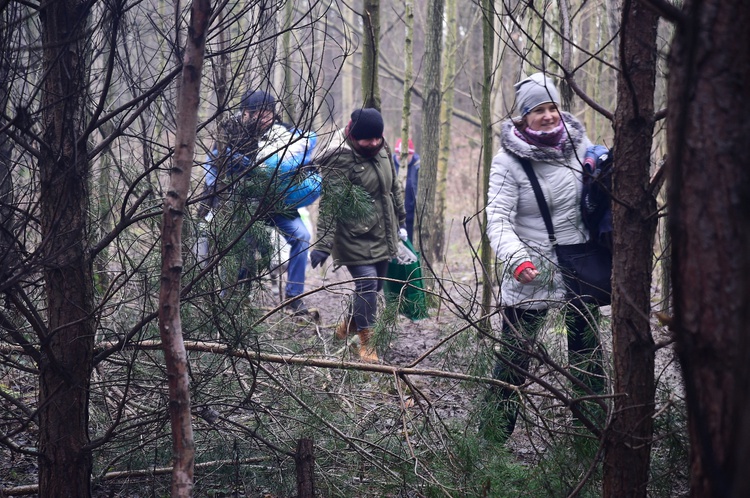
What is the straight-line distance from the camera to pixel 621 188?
2.33 m

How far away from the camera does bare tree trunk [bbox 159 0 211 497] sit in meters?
2.14

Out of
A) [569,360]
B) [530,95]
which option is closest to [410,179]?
[530,95]

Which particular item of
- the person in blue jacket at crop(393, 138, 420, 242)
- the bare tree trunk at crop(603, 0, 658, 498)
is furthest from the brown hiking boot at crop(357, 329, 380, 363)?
the person in blue jacket at crop(393, 138, 420, 242)

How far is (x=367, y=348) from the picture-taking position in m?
4.02

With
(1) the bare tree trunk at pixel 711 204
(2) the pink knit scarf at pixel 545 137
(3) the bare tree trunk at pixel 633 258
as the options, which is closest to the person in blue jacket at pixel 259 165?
(2) the pink knit scarf at pixel 545 137

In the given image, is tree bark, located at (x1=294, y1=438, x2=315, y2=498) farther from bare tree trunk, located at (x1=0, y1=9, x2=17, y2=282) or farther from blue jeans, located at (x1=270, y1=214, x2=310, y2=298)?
blue jeans, located at (x1=270, y1=214, x2=310, y2=298)

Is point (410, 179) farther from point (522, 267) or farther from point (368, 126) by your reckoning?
point (522, 267)

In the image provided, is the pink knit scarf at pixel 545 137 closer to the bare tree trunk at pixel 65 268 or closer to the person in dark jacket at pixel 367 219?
the person in dark jacket at pixel 367 219

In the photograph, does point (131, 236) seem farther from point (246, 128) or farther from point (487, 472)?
Result: point (487, 472)

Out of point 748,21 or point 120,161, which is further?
point 120,161

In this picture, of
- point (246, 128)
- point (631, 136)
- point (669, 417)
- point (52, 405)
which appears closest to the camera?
point (631, 136)

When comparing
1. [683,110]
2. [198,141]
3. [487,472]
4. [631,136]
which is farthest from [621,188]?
[198,141]

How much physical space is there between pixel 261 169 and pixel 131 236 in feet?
3.10

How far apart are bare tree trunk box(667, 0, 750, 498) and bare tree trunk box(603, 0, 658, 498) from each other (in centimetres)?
93
